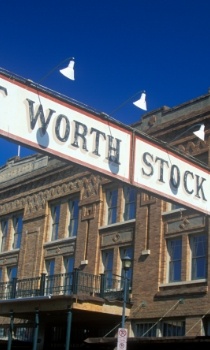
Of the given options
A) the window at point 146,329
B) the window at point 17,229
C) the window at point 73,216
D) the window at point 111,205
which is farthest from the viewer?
the window at point 17,229

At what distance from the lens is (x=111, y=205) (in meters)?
27.9

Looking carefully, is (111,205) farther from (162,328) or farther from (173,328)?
(173,328)

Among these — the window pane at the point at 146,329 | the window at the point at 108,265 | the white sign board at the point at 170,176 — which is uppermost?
the window at the point at 108,265

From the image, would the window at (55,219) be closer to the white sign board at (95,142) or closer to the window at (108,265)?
the window at (108,265)

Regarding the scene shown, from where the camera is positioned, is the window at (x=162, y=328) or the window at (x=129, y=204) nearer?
the window at (x=162, y=328)

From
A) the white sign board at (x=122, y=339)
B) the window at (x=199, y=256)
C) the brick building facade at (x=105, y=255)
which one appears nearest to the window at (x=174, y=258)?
the brick building facade at (x=105, y=255)

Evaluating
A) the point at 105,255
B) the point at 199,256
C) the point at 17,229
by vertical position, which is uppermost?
the point at 17,229

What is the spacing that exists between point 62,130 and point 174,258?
17.1 metres

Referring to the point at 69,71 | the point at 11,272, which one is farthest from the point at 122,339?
the point at 11,272

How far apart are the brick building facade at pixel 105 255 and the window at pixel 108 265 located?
0.16 feet

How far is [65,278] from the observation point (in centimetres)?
2833

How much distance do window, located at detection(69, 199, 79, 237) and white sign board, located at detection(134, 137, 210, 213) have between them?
20.0 meters

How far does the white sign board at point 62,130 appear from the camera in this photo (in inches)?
283

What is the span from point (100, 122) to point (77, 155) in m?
0.70
